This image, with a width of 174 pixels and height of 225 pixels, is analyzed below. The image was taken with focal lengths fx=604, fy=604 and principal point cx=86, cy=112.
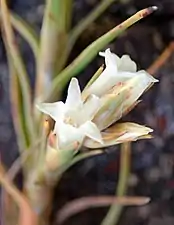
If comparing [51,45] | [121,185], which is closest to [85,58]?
[51,45]

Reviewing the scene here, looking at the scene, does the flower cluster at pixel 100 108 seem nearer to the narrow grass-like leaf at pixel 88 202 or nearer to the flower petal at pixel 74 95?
the flower petal at pixel 74 95

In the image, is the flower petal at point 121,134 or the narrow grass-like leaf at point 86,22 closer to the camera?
the flower petal at point 121,134

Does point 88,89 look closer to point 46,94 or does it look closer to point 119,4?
point 46,94

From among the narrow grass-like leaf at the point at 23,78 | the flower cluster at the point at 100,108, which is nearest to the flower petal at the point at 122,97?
the flower cluster at the point at 100,108

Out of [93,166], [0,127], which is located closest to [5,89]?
[0,127]

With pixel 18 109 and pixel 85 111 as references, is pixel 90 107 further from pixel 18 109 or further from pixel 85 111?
pixel 18 109

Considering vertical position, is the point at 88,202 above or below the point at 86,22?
below
